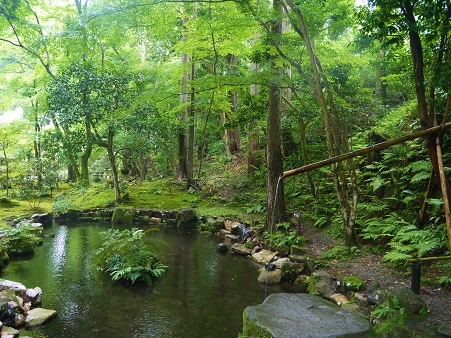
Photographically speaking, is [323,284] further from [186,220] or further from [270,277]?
[186,220]

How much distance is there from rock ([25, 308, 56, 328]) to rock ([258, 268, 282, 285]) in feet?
13.0

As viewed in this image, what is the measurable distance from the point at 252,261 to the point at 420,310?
455 cm

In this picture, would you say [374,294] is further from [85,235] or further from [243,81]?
[85,235]

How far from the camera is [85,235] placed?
1152 centimetres

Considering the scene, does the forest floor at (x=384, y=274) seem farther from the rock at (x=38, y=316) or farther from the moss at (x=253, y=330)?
the rock at (x=38, y=316)

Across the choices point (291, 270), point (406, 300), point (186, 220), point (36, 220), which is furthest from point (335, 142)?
point (36, 220)

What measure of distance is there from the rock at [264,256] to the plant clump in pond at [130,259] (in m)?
2.30

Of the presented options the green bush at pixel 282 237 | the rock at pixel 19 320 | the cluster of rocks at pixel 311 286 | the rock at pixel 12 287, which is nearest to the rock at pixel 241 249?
the cluster of rocks at pixel 311 286

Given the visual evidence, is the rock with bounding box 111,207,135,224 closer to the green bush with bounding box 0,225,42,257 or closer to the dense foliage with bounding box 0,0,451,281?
the dense foliage with bounding box 0,0,451,281

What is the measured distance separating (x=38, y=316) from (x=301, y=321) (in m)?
4.22

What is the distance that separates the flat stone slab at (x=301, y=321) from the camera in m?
3.86

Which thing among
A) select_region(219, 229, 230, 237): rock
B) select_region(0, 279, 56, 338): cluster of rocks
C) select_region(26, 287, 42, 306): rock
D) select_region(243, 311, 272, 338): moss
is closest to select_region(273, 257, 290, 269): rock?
select_region(243, 311, 272, 338): moss

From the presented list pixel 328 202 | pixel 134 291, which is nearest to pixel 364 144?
pixel 328 202

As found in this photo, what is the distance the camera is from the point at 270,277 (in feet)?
23.6
